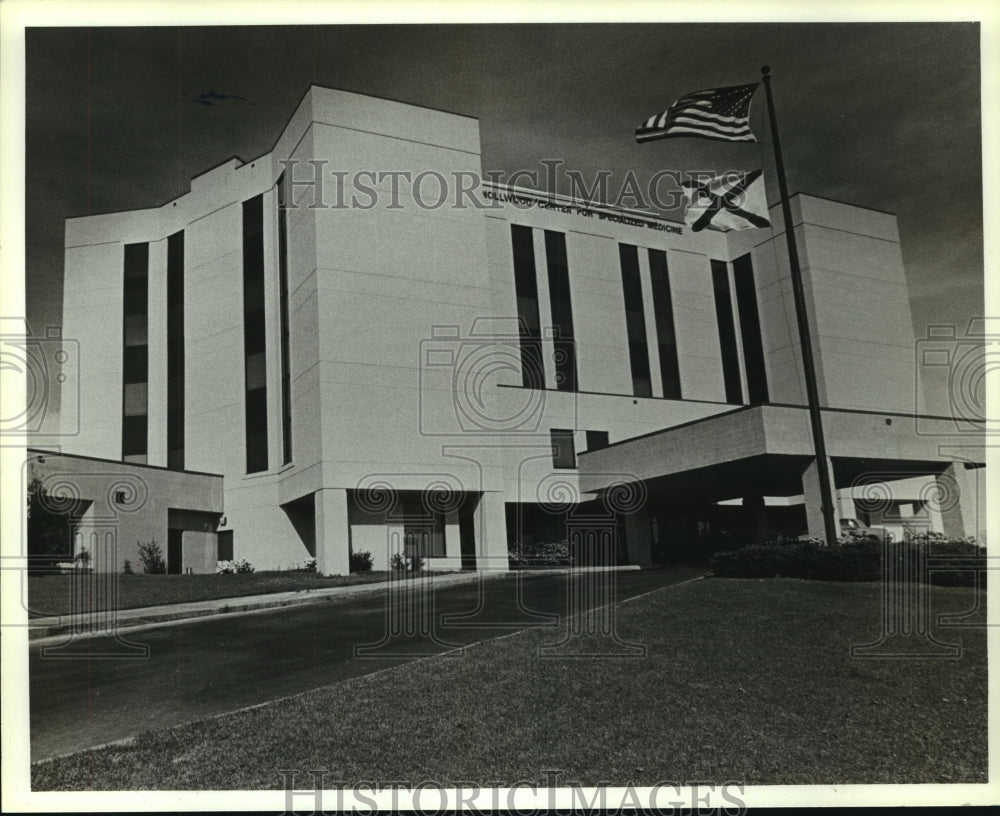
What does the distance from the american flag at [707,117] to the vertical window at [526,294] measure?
15.2 metres

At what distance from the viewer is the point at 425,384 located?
22.4 m

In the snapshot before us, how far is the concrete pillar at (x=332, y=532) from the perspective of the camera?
2336 centimetres

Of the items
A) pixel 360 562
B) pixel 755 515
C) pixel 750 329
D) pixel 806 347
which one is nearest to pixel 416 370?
pixel 360 562

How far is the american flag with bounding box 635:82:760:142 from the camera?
1538cm

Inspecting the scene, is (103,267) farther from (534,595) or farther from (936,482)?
(936,482)

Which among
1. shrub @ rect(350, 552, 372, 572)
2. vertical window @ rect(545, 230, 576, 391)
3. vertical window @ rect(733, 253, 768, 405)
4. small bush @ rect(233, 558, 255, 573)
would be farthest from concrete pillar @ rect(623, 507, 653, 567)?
small bush @ rect(233, 558, 255, 573)

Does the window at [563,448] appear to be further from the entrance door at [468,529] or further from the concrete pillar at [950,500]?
the concrete pillar at [950,500]

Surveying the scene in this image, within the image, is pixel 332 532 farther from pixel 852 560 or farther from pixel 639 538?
pixel 852 560

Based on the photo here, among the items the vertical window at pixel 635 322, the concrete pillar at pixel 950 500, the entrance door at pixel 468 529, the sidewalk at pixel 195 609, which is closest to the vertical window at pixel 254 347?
the entrance door at pixel 468 529

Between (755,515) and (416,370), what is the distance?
14.4m

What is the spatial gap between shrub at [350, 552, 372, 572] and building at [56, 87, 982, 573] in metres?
0.30

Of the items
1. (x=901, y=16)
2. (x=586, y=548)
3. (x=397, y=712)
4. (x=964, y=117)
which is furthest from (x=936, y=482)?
(x=397, y=712)

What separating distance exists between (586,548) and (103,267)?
15219mm

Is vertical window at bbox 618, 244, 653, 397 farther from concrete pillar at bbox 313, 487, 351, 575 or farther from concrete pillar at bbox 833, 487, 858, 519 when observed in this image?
concrete pillar at bbox 313, 487, 351, 575
